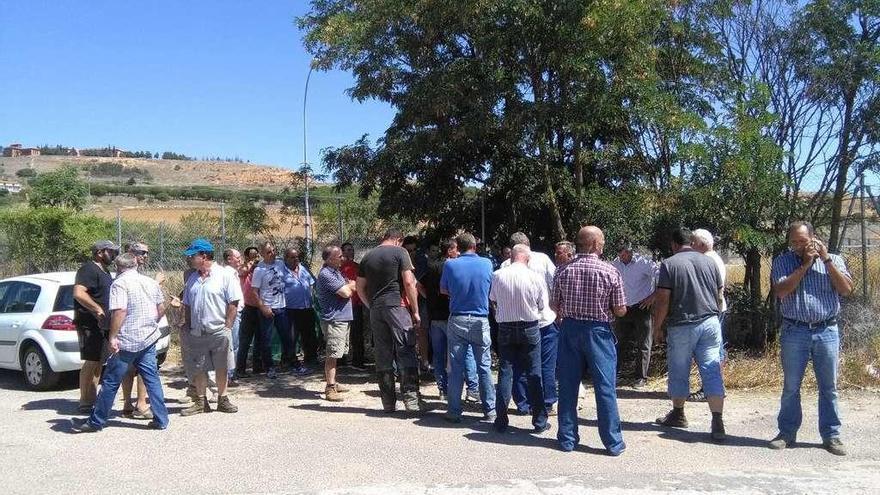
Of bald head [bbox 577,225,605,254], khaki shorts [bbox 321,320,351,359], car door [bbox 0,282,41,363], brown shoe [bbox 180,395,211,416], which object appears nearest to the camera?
bald head [bbox 577,225,605,254]

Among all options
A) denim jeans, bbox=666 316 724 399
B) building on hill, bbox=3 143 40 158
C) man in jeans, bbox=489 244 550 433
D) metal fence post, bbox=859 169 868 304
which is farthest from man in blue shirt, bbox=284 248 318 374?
building on hill, bbox=3 143 40 158

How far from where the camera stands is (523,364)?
684 cm

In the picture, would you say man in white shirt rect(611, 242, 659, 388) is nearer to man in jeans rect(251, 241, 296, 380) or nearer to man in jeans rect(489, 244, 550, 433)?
man in jeans rect(489, 244, 550, 433)

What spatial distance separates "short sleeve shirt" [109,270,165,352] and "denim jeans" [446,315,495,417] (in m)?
2.85

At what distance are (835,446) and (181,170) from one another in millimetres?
79709

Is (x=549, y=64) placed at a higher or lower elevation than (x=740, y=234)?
higher

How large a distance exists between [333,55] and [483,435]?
6.87 metres

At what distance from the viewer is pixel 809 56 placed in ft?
31.0

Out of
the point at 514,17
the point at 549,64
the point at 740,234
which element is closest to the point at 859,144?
the point at 740,234

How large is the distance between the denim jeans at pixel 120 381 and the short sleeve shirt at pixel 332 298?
6.26 feet

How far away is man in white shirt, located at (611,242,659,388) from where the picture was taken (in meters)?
8.62

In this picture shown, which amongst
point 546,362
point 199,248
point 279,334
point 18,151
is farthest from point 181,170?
point 546,362

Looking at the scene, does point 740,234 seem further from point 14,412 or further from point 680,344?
point 14,412

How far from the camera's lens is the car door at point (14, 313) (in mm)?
9153
